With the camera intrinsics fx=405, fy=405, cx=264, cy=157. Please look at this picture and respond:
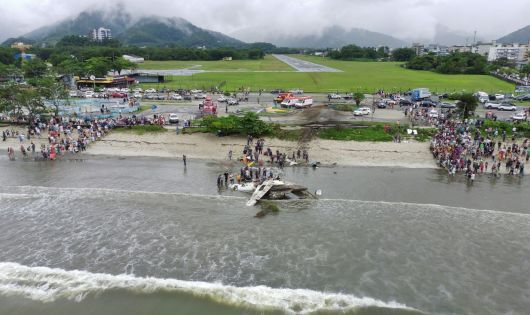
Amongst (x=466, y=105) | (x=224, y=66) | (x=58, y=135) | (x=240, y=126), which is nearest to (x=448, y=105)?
(x=466, y=105)

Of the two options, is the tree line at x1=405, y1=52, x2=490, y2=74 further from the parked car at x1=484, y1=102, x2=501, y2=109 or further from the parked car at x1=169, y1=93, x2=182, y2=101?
the parked car at x1=169, y1=93, x2=182, y2=101

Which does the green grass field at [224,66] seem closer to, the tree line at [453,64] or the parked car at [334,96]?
the tree line at [453,64]

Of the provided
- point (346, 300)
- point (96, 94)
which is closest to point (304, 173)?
point (346, 300)

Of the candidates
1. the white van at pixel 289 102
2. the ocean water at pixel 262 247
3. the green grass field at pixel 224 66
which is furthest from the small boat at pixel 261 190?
the green grass field at pixel 224 66

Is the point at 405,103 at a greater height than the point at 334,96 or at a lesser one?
lesser

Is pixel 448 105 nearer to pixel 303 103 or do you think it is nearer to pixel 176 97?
pixel 303 103

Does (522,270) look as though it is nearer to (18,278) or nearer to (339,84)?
(18,278)

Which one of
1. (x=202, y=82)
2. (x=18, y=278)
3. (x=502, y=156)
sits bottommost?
(x=18, y=278)
